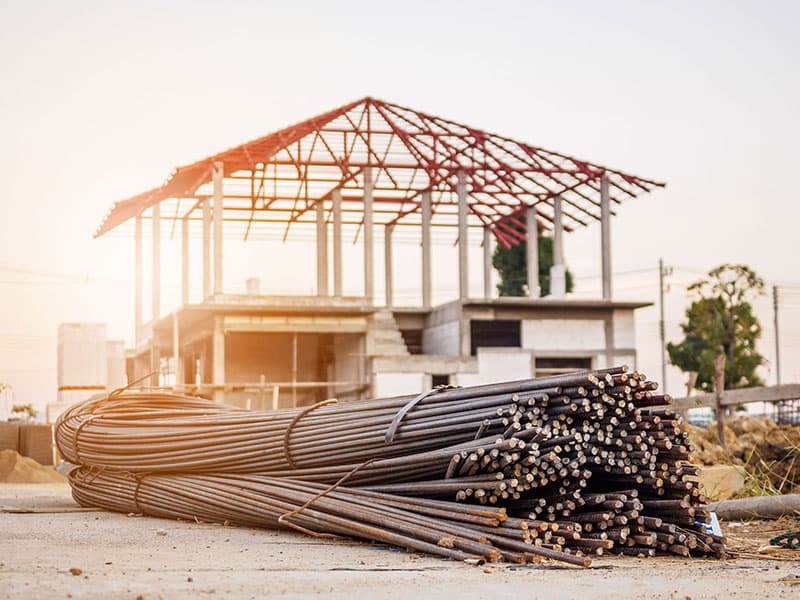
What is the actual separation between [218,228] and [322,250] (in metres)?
5.22

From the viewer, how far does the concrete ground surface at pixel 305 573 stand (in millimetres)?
5680

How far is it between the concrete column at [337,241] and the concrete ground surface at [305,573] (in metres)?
23.8

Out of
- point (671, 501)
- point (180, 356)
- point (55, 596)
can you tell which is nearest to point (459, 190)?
point (180, 356)

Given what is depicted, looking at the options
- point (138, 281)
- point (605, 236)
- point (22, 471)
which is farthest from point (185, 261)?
point (22, 471)

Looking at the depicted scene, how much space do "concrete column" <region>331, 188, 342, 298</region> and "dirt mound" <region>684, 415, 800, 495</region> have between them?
14.5m

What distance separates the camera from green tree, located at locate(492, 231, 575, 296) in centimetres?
4488

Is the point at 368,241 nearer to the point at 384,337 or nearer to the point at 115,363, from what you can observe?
the point at 384,337

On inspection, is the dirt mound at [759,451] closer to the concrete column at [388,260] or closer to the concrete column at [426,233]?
the concrete column at [426,233]

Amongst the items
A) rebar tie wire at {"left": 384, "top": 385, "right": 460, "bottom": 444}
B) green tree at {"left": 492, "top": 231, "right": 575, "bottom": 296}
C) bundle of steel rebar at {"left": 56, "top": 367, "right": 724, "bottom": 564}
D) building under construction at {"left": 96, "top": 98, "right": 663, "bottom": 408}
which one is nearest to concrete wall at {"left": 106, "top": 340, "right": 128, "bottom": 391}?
building under construction at {"left": 96, "top": 98, "right": 663, "bottom": 408}

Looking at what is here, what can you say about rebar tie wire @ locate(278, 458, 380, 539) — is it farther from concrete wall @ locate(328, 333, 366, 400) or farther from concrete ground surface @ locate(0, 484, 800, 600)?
concrete wall @ locate(328, 333, 366, 400)

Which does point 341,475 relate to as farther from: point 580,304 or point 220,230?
point 580,304

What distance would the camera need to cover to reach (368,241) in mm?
32375

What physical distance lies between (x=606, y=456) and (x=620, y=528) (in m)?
0.47

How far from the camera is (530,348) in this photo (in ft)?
107
